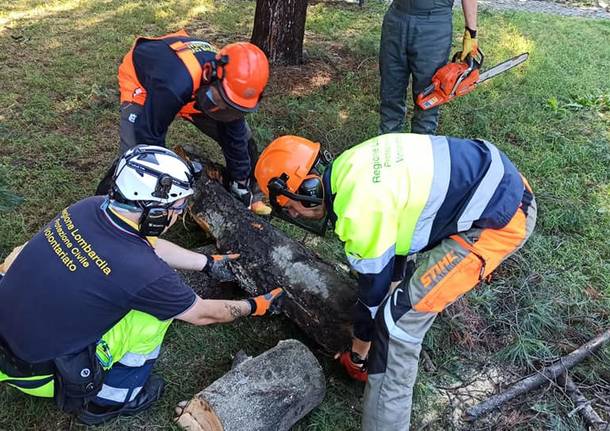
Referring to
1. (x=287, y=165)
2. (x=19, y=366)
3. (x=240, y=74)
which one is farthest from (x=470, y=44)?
(x=19, y=366)

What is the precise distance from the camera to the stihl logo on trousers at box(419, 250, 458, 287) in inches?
93.7

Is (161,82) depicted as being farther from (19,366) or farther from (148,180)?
(19,366)

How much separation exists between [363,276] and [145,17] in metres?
6.43

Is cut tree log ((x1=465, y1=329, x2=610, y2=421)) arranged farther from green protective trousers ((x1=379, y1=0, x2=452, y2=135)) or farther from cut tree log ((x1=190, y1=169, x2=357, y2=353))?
green protective trousers ((x1=379, y1=0, x2=452, y2=135))

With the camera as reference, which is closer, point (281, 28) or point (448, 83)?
point (448, 83)

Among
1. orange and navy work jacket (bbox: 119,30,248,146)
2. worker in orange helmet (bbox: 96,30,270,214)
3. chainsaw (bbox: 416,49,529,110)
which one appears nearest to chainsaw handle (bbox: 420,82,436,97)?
chainsaw (bbox: 416,49,529,110)

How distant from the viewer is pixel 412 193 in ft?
7.36

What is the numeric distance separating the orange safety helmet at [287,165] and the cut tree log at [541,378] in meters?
A: 1.55

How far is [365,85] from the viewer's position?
19.6 ft

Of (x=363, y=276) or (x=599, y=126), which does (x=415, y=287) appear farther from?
(x=599, y=126)

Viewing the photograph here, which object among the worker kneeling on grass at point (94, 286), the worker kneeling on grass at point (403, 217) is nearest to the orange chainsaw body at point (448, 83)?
the worker kneeling on grass at point (403, 217)

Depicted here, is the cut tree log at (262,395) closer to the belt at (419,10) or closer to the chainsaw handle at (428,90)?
the chainsaw handle at (428,90)

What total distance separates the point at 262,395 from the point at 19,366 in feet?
3.60

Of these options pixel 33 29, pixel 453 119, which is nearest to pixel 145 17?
pixel 33 29
